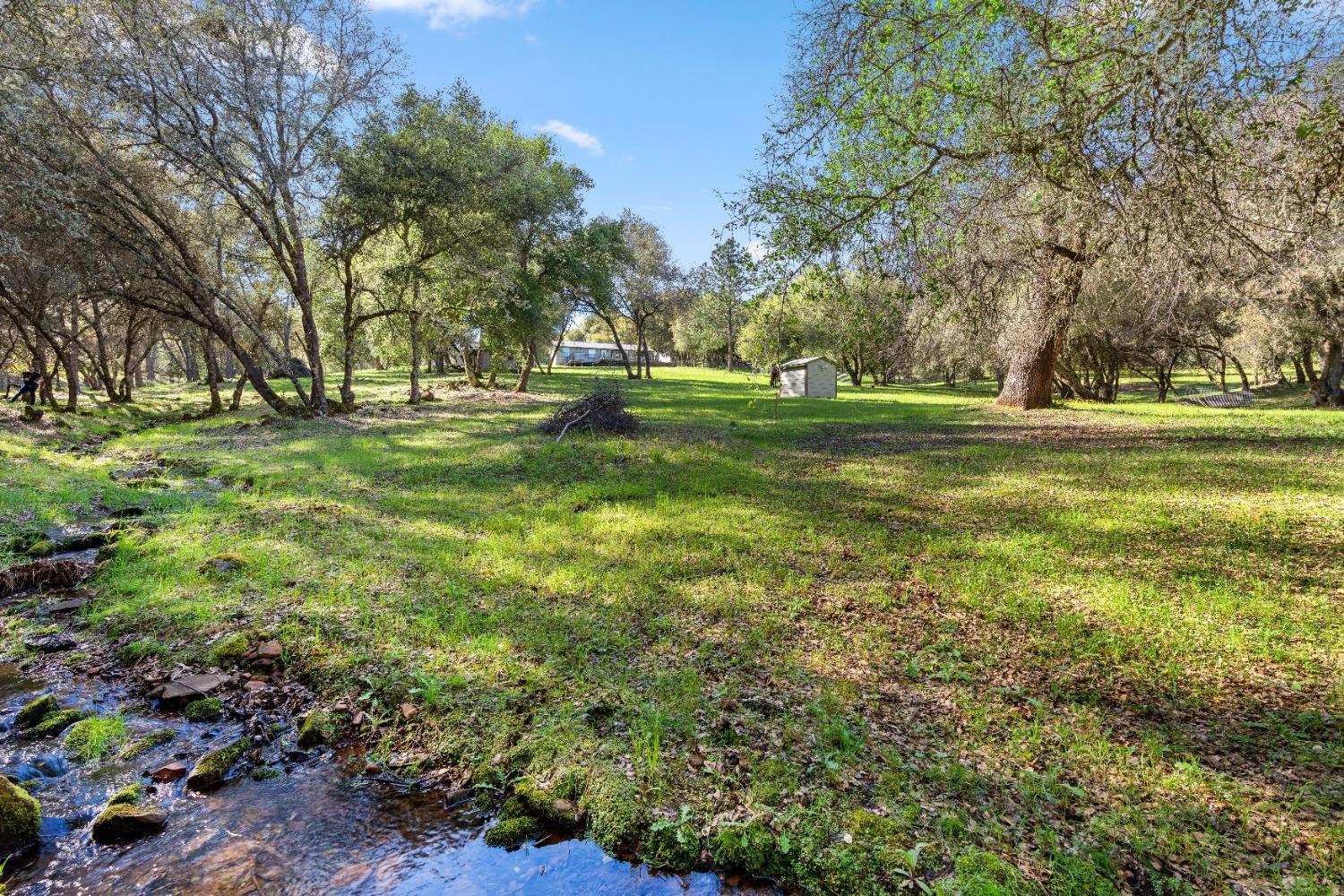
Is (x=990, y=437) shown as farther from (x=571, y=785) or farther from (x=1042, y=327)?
(x=571, y=785)

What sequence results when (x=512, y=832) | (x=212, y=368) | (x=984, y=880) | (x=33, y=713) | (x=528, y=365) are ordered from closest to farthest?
(x=984, y=880) → (x=512, y=832) → (x=33, y=713) → (x=212, y=368) → (x=528, y=365)

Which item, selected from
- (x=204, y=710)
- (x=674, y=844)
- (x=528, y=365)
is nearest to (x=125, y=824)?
(x=204, y=710)

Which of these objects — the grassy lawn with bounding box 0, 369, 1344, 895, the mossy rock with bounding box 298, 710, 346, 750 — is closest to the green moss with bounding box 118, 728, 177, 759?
the mossy rock with bounding box 298, 710, 346, 750

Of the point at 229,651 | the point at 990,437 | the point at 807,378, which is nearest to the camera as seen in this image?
the point at 229,651

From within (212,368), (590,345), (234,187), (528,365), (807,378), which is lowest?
(212,368)

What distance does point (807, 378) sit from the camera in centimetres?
4000

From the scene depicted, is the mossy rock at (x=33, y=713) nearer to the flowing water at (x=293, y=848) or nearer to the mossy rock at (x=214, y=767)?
the flowing water at (x=293, y=848)

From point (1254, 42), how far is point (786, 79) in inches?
189

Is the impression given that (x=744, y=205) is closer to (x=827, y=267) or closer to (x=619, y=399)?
(x=827, y=267)

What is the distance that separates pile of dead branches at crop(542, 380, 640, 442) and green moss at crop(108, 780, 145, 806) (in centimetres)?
1345

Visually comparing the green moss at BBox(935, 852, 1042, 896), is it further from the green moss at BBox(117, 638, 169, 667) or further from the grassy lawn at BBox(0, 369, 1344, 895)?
the green moss at BBox(117, 638, 169, 667)

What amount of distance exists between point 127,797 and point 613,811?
113 inches

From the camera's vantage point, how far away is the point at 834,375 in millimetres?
41844

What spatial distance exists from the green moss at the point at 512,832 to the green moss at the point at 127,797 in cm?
213
